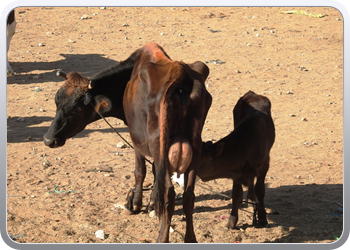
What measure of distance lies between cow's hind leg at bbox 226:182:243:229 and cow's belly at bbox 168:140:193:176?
4.05ft

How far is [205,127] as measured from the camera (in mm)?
10445

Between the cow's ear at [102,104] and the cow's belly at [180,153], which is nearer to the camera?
the cow's belly at [180,153]

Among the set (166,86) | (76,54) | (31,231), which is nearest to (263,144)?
(166,86)

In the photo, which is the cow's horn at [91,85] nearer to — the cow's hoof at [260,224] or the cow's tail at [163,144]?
the cow's tail at [163,144]

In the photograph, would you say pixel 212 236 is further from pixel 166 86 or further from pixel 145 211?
pixel 166 86

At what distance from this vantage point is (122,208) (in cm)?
731

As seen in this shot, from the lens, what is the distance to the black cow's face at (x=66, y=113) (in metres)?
7.18

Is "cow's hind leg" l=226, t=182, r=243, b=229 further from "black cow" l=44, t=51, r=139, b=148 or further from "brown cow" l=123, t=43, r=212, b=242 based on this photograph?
"black cow" l=44, t=51, r=139, b=148

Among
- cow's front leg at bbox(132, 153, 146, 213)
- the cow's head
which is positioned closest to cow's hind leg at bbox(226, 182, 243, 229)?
cow's front leg at bbox(132, 153, 146, 213)

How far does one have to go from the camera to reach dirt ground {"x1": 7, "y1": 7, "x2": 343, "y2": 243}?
268 inches

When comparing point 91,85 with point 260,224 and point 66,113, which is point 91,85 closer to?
point 66,113

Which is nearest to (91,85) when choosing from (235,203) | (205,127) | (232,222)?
(235,203)

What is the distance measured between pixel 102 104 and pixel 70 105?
0.46 metres

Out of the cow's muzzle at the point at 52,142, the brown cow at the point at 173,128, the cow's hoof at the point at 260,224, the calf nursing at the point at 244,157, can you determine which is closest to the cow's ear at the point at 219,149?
the calf nursing at the point at 244,157
